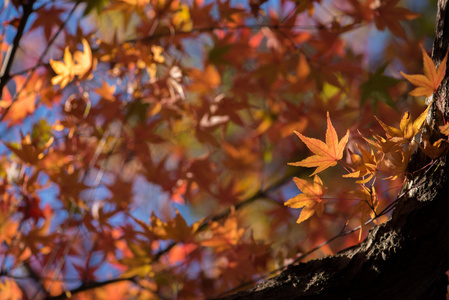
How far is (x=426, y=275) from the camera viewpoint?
538 millimetres

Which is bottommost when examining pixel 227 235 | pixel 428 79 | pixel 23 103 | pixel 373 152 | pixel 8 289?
pixel 8 289

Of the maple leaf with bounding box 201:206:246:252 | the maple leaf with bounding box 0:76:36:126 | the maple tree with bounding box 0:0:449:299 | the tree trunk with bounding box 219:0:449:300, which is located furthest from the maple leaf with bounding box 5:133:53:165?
the tree trunk with bounding box 219:0:449:300

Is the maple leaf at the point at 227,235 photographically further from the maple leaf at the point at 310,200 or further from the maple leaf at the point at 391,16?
the maple leaf at the point at 391,16

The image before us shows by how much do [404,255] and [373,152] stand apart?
143 mm

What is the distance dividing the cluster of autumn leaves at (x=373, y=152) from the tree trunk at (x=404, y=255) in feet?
0.10

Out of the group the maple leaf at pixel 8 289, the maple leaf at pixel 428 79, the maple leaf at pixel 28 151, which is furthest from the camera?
the maple leaf at pixel 8 289

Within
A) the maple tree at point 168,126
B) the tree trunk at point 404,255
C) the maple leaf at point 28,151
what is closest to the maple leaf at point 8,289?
the maple tree at point 168,126

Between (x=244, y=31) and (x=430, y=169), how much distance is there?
906 millimetres

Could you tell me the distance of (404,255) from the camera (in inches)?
20.3

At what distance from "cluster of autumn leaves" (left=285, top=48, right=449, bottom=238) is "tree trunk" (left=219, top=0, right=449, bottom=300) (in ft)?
0.10

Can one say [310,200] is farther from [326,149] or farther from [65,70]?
[65,70]

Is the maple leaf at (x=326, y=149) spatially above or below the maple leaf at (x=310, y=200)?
above

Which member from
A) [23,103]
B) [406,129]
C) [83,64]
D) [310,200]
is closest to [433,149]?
[406,129]

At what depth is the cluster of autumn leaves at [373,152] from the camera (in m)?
0.46
